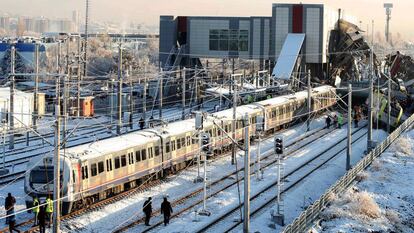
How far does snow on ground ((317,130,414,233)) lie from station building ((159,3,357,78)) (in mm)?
33158

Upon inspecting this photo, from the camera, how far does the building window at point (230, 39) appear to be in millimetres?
75375

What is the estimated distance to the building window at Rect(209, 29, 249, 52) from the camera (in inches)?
2968

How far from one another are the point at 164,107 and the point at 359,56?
23.7m

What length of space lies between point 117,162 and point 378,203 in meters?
12.2

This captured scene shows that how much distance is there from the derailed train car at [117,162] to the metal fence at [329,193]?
4325 mm

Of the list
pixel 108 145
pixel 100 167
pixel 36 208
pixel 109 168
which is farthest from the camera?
pixel 108 145

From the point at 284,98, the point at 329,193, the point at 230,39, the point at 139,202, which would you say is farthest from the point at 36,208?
the point at 230,39

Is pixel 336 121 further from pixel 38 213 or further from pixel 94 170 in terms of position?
pixel 38 213

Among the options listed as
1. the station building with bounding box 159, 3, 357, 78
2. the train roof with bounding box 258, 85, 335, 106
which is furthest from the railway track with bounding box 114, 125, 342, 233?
the station building with bounding box 159, 3, 357, 78

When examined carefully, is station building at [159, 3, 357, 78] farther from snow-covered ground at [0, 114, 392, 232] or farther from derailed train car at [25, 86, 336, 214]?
derailed train car at [25, 86, 336, 214]

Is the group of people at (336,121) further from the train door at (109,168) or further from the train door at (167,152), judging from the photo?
the train door at (109,168)

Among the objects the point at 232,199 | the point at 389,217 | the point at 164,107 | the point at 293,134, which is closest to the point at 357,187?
the point at 389,217

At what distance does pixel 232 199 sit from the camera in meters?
28.5

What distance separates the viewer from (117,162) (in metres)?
27.6
